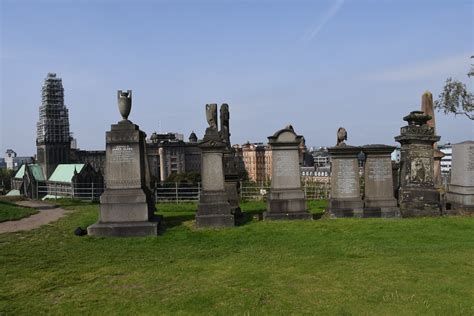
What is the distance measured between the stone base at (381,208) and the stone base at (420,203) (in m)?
0.34

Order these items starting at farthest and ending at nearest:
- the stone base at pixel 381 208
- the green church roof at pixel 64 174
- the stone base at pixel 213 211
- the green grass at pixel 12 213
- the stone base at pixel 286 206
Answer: the green church roof at pixel 64 174 < the green grass at pixel 12 213 < the stone base at pixel 381 208 < the stone base at pixel 286 206 < the stone base at pixel 213 211

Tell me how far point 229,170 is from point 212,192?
3332 millimetres

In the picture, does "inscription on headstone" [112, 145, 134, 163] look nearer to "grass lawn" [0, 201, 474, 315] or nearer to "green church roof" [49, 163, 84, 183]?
"grass lawn" [0, 201, 474, 315]

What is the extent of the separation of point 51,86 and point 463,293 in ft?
363

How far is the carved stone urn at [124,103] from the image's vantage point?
1096cm

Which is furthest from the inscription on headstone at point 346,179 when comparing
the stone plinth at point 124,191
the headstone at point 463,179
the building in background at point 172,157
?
the building in background at point 172,157

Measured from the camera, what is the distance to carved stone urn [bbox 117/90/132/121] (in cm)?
1096

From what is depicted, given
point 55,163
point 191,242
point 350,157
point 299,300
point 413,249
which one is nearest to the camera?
point 299,300

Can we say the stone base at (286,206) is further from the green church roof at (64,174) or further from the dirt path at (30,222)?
the green church roof at (64,174)

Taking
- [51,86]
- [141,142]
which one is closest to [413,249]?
[141,142]

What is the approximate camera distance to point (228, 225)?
Result: 11.2 meters

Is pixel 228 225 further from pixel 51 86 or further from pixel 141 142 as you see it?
pixel 51 86

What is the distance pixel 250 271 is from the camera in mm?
6605

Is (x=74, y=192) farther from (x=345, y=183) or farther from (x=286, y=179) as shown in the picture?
(x=345, y=183)
